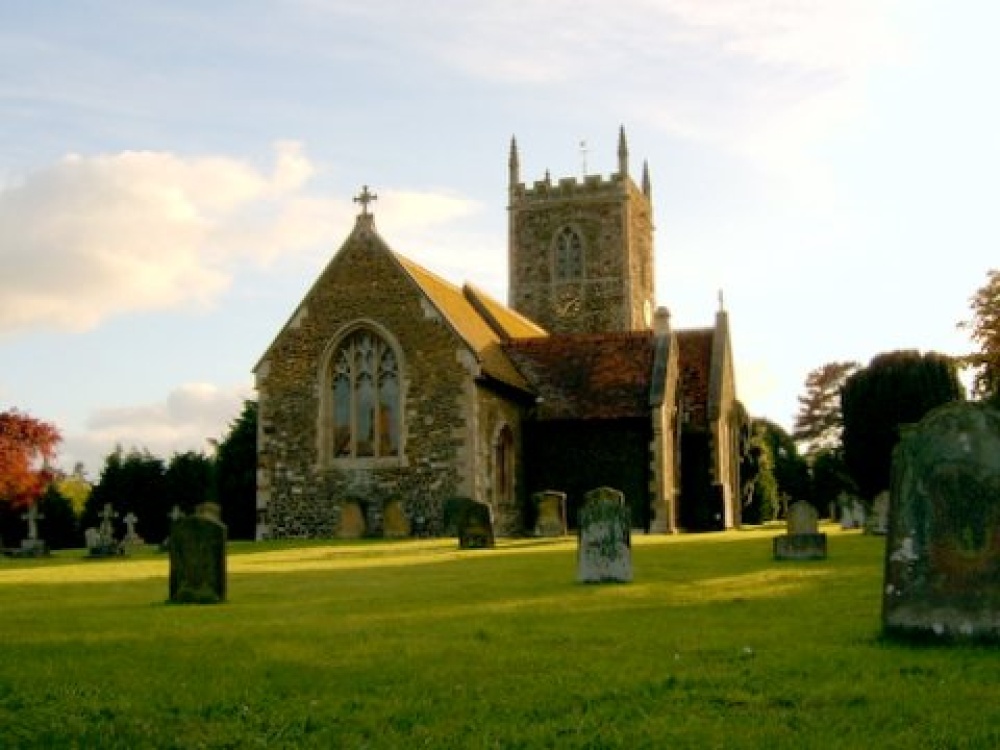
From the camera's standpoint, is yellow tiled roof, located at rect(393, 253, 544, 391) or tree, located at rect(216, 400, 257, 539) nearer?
yellow tiled roof, located at rect(393, 253, 544, 391)

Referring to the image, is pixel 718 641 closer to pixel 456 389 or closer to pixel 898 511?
pixel 898 511

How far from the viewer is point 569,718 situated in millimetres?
6516

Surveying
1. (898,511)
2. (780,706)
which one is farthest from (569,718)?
(898,511)

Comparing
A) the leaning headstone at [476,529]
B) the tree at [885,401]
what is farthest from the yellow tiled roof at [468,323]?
the tree at [885,401]

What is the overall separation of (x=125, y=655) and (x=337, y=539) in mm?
21128

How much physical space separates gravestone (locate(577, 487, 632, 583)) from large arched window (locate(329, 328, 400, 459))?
52.8 feet

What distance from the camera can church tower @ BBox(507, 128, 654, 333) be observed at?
55625mm

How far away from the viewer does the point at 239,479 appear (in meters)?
42.8

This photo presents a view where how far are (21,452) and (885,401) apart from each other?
90.6ft

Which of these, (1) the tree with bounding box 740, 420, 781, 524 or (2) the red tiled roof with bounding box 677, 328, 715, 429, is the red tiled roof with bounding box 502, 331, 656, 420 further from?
(1) the tree with bounding box 740, 420, 781, 524

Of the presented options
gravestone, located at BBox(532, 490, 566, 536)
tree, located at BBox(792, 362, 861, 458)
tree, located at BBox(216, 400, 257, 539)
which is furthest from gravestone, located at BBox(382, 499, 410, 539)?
tree, located at BBox(792, 362, 861, 458)

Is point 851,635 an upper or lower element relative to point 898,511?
lower

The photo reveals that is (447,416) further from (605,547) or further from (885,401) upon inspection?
(885,401)

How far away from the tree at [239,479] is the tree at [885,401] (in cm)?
2043
